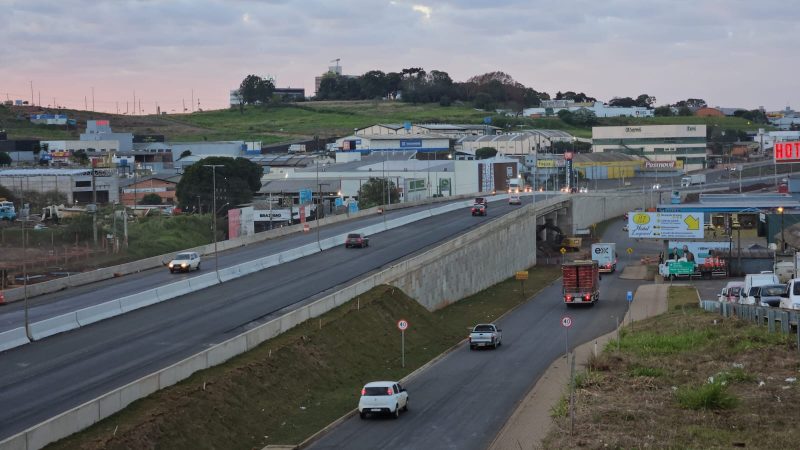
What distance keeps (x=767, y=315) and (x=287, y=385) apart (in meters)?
18.7

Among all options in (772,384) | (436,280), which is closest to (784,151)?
(436,280)

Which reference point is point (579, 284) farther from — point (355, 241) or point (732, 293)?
point (355, 241)

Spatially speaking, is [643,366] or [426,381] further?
[426,381]

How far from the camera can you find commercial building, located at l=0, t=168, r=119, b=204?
13488 cm

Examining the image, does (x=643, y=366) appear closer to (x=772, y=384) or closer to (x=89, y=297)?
(x=772, y=384)

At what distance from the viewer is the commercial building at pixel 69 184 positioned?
135m

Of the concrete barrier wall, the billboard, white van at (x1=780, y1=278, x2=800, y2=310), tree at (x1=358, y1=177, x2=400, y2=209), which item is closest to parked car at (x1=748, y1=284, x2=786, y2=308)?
white van at (x1=780, y1=278, x2=800, y2=310)

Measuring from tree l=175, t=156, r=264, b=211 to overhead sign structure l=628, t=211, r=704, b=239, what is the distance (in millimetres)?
53770

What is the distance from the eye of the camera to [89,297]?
182 feet

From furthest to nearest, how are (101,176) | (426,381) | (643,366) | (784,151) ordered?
(101,176)
(784,151)
(426,381)
(643,366)

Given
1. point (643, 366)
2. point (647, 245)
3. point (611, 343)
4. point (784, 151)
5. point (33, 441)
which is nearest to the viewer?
point (33, 441)

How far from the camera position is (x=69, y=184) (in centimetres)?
13538

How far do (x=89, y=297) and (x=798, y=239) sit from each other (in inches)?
1429

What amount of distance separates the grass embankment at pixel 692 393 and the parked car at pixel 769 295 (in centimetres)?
161
